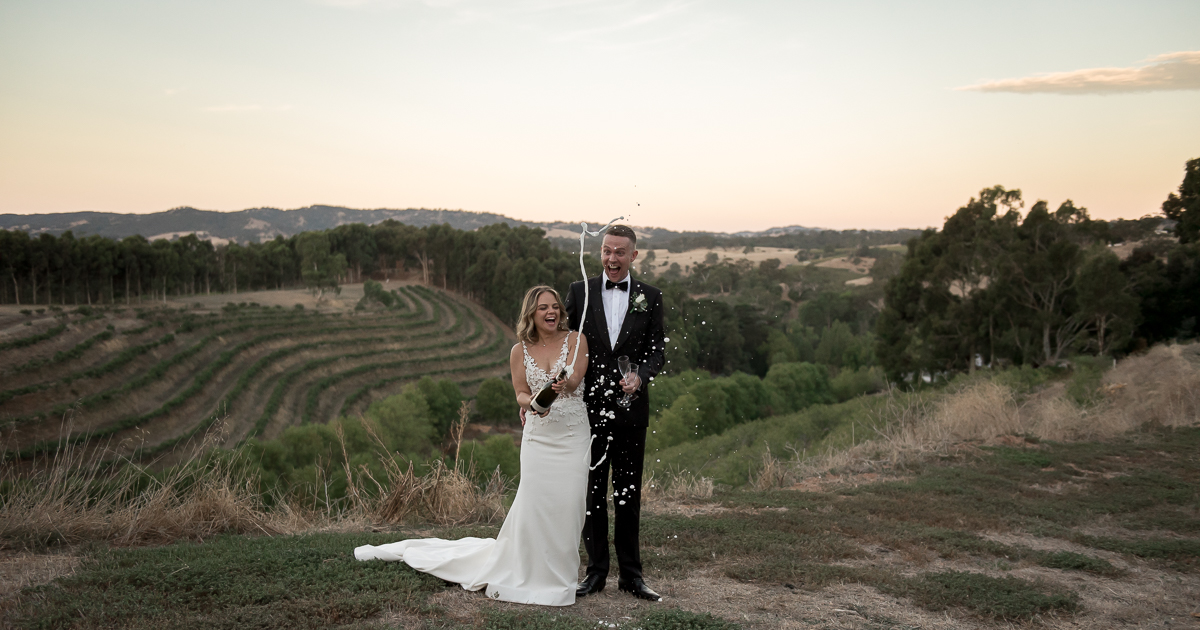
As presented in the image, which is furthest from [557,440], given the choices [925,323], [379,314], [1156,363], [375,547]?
[379,314]

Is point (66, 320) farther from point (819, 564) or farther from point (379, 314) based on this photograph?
point (819, 564)

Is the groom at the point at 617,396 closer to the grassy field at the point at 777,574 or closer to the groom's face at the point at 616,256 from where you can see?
the groom's face at the point at 616,256

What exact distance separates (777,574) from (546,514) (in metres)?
1.74

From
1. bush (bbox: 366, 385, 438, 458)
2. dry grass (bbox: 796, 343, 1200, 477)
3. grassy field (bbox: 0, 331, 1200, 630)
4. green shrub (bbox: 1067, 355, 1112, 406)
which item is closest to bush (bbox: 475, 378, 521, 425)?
bush (bbox: 366, 385, 438, 458)

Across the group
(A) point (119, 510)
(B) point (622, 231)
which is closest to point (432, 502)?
(A) point (119, 510)

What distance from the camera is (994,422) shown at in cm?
1056

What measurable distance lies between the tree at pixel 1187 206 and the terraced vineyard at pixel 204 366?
41082mm

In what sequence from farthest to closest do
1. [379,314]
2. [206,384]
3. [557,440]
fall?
[379,314] < [206,384] < [557,440]

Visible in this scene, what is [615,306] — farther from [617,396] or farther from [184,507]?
[184,507]

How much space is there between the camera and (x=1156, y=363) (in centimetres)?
1731

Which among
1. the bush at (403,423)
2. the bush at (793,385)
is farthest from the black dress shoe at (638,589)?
the bush at (793,385)

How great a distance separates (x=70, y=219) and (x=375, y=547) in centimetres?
5817

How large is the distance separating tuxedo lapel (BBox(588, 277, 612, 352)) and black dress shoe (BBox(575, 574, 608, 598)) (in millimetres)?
1447

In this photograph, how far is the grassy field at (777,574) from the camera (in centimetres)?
381
